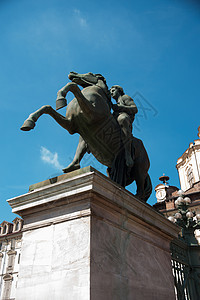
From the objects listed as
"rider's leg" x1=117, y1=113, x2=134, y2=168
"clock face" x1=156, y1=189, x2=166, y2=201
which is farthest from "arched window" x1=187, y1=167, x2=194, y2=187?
"rider's leg" x1=117, y1=113, x2=134, y2=168

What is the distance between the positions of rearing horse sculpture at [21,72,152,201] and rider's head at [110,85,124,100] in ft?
1.46

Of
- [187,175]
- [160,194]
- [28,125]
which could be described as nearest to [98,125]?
[28,125]

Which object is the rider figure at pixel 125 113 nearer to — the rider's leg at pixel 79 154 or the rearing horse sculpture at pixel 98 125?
the rearing horse sculpture at pixel 98 125

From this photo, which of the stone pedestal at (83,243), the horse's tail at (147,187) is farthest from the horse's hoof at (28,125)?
the horse's tail at (147,187)

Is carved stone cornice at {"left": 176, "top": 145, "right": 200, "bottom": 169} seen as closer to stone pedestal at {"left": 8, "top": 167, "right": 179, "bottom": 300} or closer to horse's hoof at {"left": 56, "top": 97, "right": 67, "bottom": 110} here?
stone pedestal at {"left": 8, "top": 167, "right": 179, "bottom": 300}

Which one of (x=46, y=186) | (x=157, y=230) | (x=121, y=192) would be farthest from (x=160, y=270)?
(x=46, y=186)

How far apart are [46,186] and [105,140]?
1621 mm

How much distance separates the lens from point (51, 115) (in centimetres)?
449

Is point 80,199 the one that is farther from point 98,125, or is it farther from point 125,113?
point 125,113

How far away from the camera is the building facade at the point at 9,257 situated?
37.0 metres

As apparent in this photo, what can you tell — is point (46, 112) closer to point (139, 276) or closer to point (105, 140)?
point (105, 140)

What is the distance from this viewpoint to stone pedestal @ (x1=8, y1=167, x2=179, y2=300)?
10.1 feet

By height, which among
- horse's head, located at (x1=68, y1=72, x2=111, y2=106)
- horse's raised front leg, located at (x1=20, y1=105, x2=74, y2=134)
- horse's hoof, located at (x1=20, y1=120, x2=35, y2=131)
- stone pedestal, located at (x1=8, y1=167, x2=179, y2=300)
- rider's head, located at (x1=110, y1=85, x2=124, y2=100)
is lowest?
stone pedestal, located at (x1=8, y1=167, x2=179, y2=300)

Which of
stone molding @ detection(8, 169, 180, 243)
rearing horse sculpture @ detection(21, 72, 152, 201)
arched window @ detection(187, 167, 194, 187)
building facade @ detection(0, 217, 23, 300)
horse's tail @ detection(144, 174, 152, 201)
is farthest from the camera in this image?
arched window @ detection(187, 167, 194, 187)
